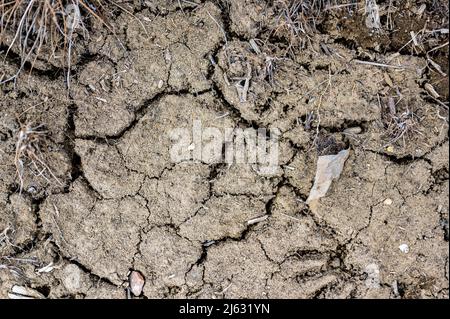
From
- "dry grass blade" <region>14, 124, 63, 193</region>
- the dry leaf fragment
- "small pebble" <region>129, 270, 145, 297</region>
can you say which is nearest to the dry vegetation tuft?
"dry grass blade" <region>14, 124, 63, 193</region>

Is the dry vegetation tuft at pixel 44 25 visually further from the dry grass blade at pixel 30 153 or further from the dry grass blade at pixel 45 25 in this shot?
the dry grass blade at pixel 30 153

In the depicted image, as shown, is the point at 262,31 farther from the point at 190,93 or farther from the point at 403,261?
the point at 403,261

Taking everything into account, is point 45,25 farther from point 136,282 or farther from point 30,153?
point 136,282

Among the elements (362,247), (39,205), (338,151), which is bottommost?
(362,247)

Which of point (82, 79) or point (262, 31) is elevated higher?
point (262, 31)

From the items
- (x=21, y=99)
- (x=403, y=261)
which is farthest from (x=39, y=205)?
(x=403, y=261)

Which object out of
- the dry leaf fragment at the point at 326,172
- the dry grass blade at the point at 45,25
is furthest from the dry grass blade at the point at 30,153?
the dry leaf fragment at the point at 326,172
